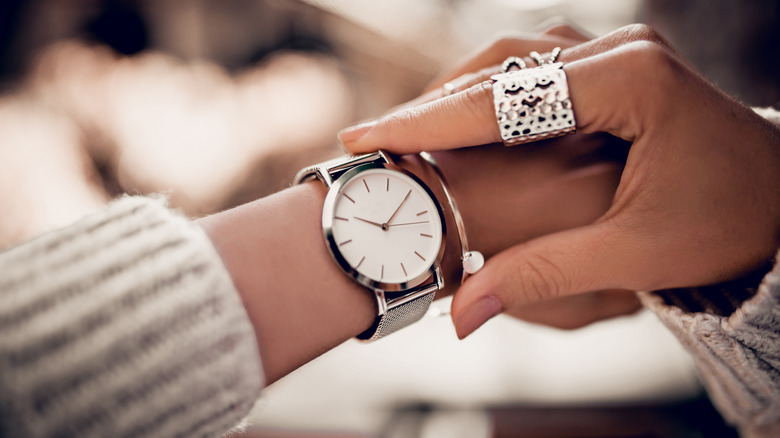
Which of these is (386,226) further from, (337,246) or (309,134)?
(309,134)

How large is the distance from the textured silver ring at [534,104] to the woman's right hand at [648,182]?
0.05 feet

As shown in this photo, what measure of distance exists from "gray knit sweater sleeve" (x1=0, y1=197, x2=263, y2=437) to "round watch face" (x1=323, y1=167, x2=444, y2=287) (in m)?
0.20

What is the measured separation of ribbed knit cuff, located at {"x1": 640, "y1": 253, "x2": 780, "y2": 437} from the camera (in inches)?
24.3

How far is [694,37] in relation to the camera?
1324 mm

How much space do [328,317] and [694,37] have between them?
1.41 m

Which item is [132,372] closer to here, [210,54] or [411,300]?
[411,300]

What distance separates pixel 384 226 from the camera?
690mm

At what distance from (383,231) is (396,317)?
0.15m

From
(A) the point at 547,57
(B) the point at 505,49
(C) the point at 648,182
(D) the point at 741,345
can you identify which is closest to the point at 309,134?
(B) the point at 505,49

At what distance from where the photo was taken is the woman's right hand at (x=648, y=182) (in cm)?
64

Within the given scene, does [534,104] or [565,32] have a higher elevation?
[565,32]


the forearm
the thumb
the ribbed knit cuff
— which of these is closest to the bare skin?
the forearm

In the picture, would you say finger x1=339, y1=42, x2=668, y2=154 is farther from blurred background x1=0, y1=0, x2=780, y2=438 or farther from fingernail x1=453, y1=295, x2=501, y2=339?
blurred background x1=0, y1=0, x2=780, y2=438

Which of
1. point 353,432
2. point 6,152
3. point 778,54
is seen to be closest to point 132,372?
point 353,432
